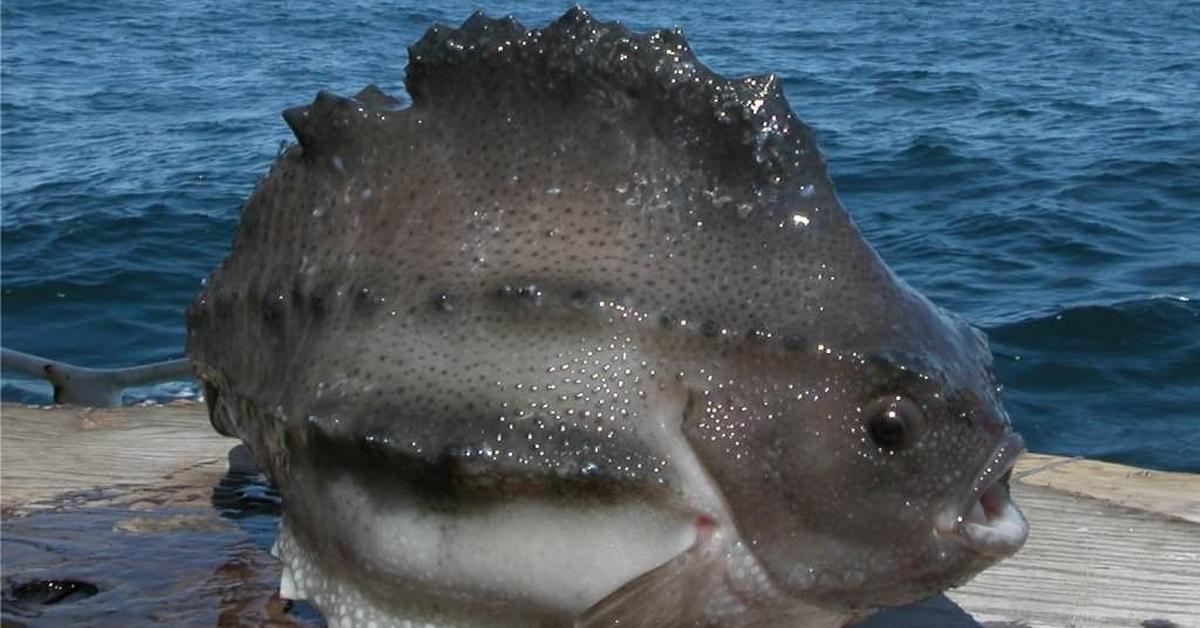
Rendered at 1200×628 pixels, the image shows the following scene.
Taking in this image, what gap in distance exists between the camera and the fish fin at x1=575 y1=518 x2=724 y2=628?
2.70 meters

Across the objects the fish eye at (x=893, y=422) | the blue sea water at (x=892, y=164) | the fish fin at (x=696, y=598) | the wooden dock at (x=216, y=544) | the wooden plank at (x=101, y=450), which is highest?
the fish eye at (x=893, y=422)

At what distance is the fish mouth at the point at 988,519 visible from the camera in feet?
9.08

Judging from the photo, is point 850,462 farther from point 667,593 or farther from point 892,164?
point 892,164

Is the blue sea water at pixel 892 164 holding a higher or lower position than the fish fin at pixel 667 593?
lower

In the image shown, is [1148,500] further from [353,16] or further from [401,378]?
[353,16]

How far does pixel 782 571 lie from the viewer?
2.75 metres

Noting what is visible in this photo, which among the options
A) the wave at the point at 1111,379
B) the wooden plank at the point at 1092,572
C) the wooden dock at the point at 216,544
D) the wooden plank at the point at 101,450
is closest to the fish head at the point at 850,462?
the wooden dock at the point at 216,544

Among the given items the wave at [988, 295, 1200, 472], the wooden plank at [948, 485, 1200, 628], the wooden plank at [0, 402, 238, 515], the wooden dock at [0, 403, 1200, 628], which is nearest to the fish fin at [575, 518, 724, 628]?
the wooden dock at [0, 403, 1200, 628]

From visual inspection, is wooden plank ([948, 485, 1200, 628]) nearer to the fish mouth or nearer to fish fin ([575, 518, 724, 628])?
the fish mouth

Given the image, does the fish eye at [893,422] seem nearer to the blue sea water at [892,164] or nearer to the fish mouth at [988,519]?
the fish mouth at [988,519]

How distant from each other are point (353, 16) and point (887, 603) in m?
23.6

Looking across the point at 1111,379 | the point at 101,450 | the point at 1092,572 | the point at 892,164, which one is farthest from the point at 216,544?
the point at 892,164

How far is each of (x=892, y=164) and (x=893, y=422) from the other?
11.7 metres

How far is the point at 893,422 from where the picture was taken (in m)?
2.73
